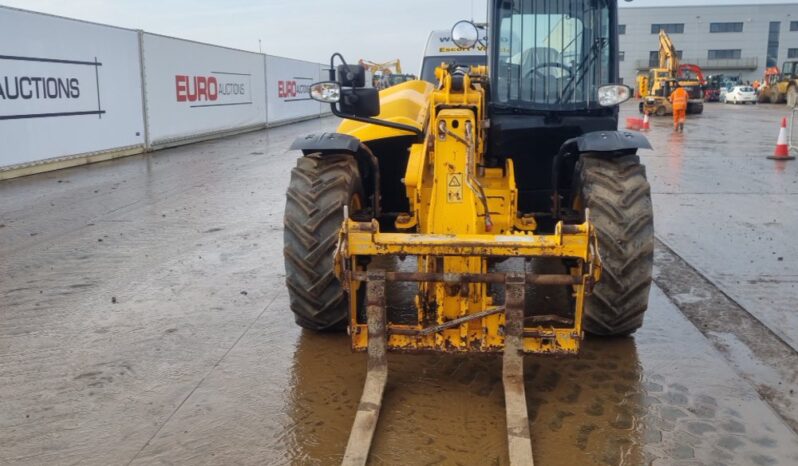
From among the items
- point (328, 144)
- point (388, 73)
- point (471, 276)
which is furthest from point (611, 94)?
point (388, 73)

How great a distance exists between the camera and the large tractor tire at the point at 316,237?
14.9ft

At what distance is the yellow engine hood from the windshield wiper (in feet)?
3.62

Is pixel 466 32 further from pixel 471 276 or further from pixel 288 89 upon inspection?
pixel 288 89

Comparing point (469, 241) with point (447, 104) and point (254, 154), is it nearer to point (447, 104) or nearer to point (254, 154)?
point (447, 104)

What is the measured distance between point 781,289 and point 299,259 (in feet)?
14.3

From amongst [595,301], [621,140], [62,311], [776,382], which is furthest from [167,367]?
[776,382]

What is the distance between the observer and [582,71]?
206 inches

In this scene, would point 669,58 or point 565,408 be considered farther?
point 669,58

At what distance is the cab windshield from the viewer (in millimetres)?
5234

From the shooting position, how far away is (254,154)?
1769cm

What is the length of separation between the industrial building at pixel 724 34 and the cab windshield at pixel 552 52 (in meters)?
74.4

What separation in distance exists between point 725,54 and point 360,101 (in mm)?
81807

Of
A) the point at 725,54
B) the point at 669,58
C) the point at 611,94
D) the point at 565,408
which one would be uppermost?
the point at 725,54

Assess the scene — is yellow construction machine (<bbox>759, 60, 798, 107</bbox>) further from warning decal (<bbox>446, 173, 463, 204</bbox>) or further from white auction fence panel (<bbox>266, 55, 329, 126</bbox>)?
warning decal (<bbox>446, 173, 463, 204</bbox>)
